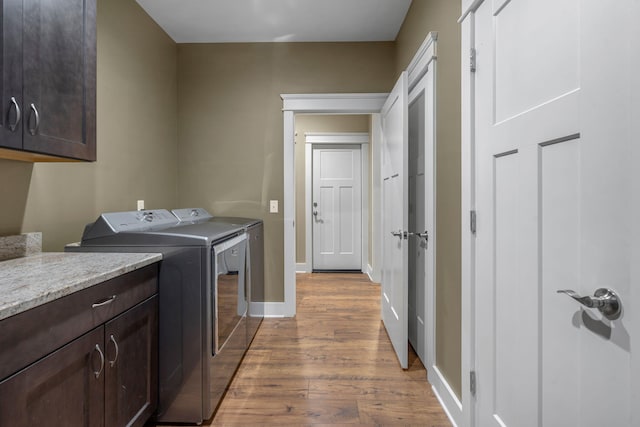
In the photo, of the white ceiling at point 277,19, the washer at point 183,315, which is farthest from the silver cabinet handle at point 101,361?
the white ceiling at point 277,19

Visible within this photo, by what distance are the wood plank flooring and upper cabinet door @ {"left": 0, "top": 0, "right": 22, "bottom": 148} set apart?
4.96 ft

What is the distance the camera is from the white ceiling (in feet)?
8.54

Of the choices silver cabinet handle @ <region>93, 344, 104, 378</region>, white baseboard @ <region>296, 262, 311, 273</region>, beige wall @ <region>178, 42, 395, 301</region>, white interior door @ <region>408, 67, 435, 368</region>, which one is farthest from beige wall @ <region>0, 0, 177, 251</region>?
white baseboard @ <region>296, 262, 311, 273</region>

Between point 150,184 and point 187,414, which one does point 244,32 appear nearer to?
point 150,184

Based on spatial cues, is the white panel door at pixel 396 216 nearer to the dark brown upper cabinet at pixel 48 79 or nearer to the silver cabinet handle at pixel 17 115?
the dark brown upper cabinet at pixel 48 79

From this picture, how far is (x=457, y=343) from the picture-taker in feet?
5.52

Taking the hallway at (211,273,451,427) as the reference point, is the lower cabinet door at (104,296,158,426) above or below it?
above

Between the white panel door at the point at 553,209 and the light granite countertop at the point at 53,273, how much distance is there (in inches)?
55.8

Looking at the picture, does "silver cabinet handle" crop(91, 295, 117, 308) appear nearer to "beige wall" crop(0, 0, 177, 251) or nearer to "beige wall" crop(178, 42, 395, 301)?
"beige wall" crop(0, 0, 177, 251)

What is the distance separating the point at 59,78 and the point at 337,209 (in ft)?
13.6

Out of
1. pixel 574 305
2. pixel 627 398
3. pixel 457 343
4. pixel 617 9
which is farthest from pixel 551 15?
pixel 457 343

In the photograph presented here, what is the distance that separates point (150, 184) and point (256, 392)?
1.81 metres

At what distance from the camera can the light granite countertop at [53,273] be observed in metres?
0.93

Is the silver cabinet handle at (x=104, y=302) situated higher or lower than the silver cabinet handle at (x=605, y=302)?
lower
